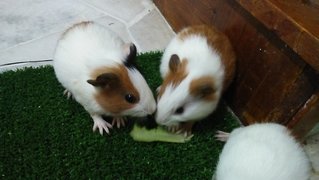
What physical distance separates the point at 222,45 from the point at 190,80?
1.33 feet

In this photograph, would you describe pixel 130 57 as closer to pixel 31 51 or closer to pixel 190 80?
pixel 190 80

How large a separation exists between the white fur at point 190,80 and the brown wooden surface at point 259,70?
20 cm

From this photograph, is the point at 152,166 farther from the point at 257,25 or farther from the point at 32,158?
the point at 257,25

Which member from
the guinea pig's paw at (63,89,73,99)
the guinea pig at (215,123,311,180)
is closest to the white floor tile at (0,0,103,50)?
the guinea pig's paw at (63,89,73,99)

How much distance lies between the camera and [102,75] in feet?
5.75

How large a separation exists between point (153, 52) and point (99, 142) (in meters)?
0.89

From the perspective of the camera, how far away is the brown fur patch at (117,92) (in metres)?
1.84

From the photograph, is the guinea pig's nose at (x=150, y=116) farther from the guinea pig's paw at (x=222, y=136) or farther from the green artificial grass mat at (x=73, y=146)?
the guinea pig's paw at (x=222, y=136)

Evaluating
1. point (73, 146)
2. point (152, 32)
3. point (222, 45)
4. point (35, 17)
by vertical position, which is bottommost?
point (73, 146)

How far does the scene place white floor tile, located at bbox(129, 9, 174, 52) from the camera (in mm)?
2760

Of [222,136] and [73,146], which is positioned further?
[222,136]

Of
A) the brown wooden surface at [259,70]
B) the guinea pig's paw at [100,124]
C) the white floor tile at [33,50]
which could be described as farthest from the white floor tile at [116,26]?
the guinea pig's paw at [100,124]

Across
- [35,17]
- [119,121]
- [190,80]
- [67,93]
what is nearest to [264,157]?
[190,80]

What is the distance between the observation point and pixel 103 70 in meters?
1.87
